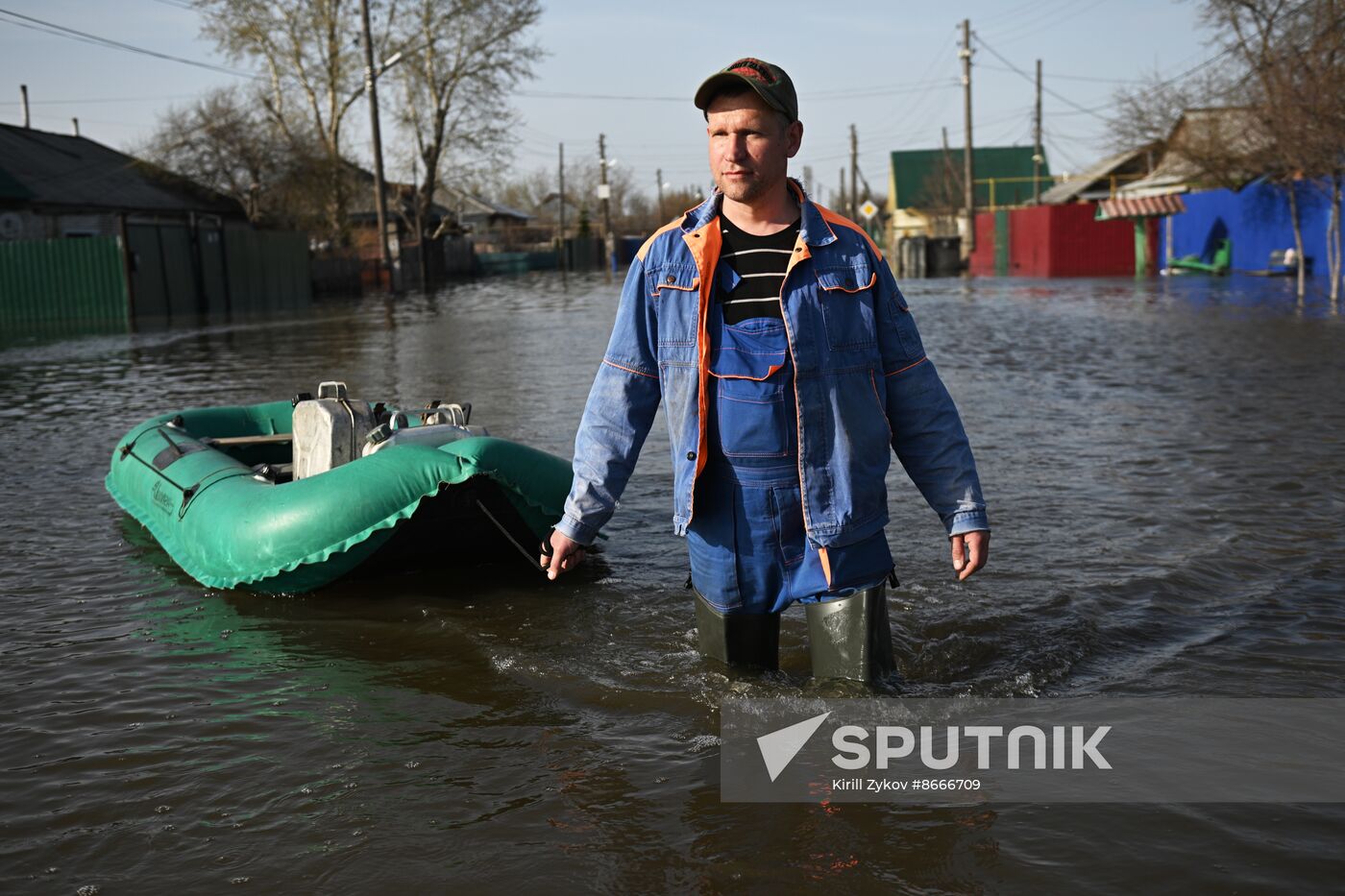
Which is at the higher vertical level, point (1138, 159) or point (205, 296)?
point (1138, 159)

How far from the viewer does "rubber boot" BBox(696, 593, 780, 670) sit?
358cm

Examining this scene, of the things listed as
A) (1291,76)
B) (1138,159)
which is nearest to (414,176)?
(1138,159)

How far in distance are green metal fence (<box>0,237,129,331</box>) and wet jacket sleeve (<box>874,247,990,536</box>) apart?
2592cm

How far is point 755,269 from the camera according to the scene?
3.37m

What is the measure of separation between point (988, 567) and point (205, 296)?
26290 millimetres

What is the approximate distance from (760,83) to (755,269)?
0.48 metres

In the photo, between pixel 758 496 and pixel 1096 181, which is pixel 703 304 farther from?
pixel 1096 181

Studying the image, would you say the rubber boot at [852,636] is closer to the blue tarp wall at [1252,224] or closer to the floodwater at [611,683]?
the floodwater at [611,683]

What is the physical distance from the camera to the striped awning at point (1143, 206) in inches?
1273

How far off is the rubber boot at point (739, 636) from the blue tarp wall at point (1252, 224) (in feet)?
85.2

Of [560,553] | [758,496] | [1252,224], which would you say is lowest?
[560,553]

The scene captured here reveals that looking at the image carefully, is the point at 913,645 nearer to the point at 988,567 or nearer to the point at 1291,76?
the point at 988,567

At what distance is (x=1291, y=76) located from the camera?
19516 mm

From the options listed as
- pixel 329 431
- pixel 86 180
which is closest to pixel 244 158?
pixel 86 180
